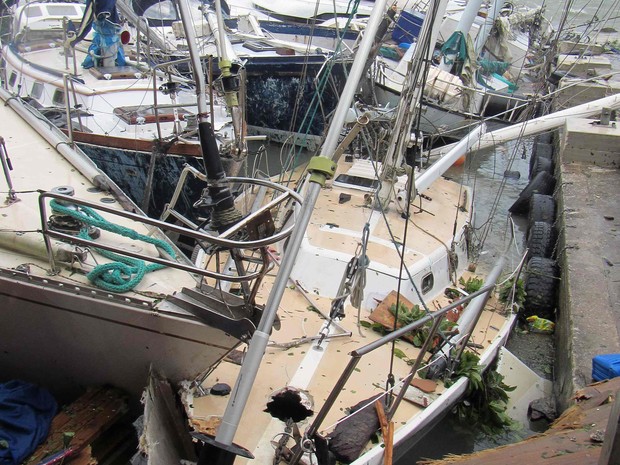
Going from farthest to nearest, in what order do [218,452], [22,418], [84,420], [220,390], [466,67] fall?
[466,67]
[220,390]
[84,420]
[22,418]
[218,452]

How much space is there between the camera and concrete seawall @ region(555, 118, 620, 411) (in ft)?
22.7

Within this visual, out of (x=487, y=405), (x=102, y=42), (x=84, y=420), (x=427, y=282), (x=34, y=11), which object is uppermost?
(x=34, y=11)

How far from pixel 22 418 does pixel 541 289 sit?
6686 millimetres

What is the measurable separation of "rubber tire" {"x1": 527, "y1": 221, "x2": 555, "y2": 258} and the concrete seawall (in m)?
0.15

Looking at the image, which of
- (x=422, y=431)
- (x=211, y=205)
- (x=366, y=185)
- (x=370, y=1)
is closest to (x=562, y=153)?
(x=366, y=185)

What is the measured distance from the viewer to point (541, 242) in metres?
9.95

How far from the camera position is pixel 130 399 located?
5285 mm

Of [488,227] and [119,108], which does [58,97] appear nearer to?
[119,108]

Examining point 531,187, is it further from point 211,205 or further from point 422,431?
point 211,205

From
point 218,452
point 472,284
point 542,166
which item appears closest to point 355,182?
point 472,284

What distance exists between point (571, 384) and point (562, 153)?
267 inches

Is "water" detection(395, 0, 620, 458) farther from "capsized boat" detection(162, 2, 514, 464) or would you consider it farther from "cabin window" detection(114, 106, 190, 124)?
"cabin window" detection(114, 106, 190, 124)

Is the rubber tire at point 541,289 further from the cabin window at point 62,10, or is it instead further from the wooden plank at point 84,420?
the cabin window at point 62,10

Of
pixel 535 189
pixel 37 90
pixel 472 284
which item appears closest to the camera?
pixel 472 284
